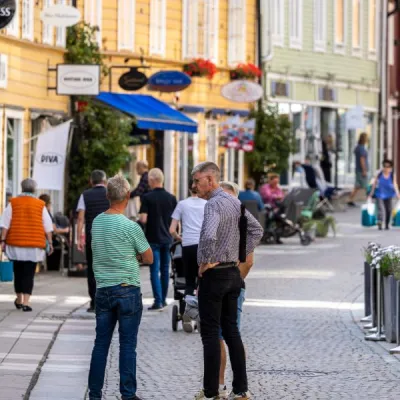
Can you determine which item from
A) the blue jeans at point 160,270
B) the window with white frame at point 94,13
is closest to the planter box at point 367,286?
the blue jeans at point 160,270

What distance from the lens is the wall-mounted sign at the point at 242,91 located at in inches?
Result: 1396

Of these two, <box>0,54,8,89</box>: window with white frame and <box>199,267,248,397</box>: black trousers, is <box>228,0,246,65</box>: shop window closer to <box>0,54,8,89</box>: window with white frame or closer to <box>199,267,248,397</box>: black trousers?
<box>0,54,8,89</box>: window with white frame

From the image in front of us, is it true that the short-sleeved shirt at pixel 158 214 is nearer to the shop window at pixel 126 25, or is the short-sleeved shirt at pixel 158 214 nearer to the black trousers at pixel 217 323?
the black trousers at pixel 217 323

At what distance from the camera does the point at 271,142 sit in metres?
38.5

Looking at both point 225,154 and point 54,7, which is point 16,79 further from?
point 225,154

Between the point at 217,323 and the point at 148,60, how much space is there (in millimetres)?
23025

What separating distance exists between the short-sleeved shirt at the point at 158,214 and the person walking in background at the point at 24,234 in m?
1.25

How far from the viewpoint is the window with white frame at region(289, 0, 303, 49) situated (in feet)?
146

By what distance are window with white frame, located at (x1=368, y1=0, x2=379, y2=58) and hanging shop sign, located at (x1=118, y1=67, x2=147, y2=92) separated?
70.0 feet

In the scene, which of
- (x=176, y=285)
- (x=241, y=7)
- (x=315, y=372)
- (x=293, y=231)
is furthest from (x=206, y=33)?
(x=315, y=372)

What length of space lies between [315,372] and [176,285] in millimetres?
3922

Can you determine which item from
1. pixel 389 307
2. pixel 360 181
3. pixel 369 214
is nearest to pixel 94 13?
pixel 369 214

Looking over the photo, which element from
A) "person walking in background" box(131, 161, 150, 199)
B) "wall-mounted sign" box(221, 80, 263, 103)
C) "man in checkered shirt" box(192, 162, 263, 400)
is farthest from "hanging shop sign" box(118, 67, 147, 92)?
"man in checkered shirt" box(192, 162, 263, 400)

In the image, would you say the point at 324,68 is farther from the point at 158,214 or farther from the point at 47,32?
the point at 158,214
